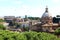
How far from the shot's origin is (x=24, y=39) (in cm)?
2012

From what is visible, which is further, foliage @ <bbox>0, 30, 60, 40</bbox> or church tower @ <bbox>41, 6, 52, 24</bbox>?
church tower @ <bbox>41, 6, 52, 24</bbox>

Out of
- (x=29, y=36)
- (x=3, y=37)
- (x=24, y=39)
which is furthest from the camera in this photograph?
(x=29, y=36)

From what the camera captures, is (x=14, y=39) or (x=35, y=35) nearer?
(x=14, y=39)

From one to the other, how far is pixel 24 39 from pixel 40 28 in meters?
24.2

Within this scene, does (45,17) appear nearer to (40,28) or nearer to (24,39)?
(40,28)

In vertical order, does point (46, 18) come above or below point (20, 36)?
below

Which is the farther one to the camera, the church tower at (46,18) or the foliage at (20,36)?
the church tower at (46,18)

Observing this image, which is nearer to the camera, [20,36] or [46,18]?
[20,36]

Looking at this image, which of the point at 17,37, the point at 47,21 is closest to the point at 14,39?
the point at 17,37

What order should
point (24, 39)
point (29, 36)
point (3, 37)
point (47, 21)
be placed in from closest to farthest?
point (3, 37), point (24, 39), point (29, 36), point (47, 21)

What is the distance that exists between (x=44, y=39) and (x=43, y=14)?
77.2ft

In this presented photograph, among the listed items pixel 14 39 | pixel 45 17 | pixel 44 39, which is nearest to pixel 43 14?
pixel 45 17

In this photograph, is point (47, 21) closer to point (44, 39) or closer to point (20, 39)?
point (44, 39)

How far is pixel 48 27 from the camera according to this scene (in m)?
43.8
